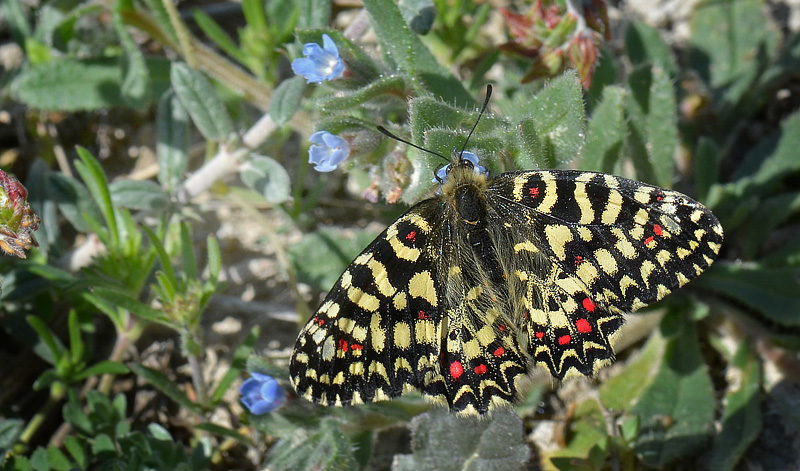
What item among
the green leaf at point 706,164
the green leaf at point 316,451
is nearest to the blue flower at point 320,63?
the green leaf at point 316,451

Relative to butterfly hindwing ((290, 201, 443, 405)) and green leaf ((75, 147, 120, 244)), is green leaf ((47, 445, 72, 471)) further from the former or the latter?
butterfly hindwing ((290, 201, 443, 405))

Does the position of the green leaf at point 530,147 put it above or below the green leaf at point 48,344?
above

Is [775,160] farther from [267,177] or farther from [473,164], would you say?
[267,177]

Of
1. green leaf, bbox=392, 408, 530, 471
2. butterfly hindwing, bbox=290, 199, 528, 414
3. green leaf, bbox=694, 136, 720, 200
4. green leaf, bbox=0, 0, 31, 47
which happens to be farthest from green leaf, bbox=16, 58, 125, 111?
green leaf, bbox=694, 136, 720, 200

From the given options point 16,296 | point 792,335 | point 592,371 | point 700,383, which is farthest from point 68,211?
point 792,335

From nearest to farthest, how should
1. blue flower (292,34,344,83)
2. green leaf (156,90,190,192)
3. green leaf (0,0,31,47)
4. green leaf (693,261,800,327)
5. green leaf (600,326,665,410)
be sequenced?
1. blue flower (292,34,344,83)
2. green leaf (693,261,800,327)
3. green leaf (600,326,665,410)
4. green leaf (156,90,190,192)
5. green leaf (0,0,31,47)

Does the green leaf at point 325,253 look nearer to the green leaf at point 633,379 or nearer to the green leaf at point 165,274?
the green leaf at point 165,274

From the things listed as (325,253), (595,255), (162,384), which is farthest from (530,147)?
(162,384)
